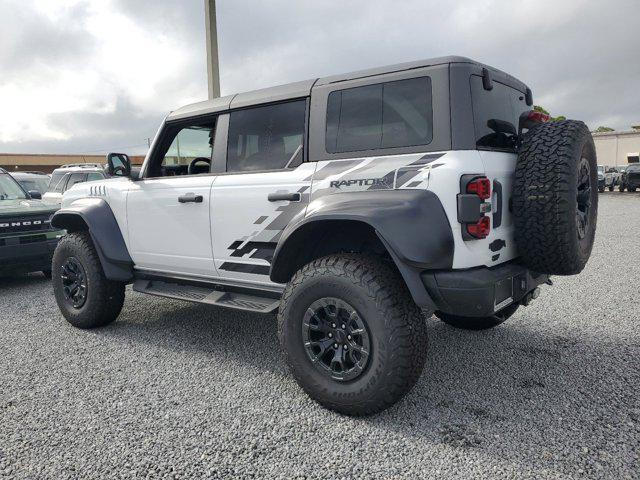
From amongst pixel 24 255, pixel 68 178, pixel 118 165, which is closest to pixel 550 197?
pixel 118 165

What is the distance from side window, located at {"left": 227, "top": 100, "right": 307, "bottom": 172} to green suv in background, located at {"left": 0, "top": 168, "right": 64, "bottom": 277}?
390 centimetres

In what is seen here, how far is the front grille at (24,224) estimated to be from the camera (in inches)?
233

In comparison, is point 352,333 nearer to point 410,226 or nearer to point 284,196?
point 410,226

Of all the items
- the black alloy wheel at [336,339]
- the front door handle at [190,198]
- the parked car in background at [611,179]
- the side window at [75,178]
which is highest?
the parked car in background at [611,179]

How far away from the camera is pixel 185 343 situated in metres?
3.98

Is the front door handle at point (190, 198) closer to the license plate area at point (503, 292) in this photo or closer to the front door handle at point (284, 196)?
the front door handle at point (284, 196)

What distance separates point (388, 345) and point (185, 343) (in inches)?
82.2

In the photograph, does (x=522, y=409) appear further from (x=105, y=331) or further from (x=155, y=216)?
(x=105, y=331)

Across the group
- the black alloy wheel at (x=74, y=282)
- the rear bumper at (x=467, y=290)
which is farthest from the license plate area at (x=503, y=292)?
the black alloy wheel at (x=74, y=282)

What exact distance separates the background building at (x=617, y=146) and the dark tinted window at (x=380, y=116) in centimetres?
5070

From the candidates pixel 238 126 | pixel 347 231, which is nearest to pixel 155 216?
pixel 238 126

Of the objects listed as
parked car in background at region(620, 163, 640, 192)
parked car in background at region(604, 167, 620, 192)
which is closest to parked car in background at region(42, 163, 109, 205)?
parked car in background at region(620, 163, 640, 192)

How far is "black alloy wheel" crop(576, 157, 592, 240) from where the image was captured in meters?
2.93

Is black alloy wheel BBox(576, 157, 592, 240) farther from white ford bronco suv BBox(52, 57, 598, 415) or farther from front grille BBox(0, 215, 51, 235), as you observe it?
front grille BBox(0, 215, 51, 235)
